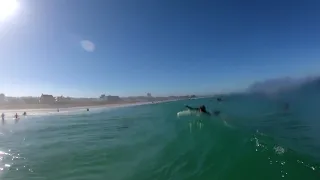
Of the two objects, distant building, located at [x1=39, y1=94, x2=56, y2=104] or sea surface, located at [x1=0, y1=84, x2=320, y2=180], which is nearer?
sea surface, located at [x1=0, y1=84, x2=320, y2=180]

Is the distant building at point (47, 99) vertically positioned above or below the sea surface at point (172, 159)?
above

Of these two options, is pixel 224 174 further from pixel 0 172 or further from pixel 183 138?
pixel 0 172

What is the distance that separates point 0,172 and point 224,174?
10.6 m

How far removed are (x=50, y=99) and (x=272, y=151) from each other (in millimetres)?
114842

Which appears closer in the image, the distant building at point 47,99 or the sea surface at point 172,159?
the sea surface at point 172,159

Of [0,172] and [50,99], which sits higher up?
[50,99]

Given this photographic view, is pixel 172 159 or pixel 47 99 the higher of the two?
pixel 47 99

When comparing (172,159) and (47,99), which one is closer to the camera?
(172,159)

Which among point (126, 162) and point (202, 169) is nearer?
point (202, 169)

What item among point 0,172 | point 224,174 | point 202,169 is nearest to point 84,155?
point 0,172

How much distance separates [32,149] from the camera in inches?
696

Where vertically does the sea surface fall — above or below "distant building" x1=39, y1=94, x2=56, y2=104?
below

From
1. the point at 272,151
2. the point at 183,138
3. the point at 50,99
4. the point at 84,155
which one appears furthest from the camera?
the point at 50,99

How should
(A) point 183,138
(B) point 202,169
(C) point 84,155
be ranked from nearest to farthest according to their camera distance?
(B) point 202,169
(C) point 84,155
(A) point 183,138
